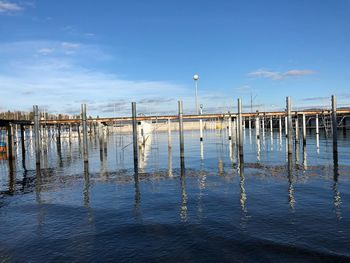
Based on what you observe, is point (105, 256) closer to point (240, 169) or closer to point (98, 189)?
point (98, 189)

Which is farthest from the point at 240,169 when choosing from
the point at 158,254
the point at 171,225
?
the point at 158,254

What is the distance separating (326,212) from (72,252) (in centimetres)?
861

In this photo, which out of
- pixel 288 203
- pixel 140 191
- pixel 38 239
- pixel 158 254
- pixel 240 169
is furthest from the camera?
pixel 240 169

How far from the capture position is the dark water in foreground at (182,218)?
29.5 feet

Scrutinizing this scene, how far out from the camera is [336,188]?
52.5 feet

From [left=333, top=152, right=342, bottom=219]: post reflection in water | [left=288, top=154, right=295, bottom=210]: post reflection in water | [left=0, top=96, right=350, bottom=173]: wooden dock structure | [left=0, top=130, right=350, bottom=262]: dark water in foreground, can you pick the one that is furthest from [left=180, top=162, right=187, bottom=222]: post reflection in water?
[left=0, top=96, right=350, bottom=173]: wooden dock structure

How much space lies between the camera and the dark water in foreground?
29.5ft

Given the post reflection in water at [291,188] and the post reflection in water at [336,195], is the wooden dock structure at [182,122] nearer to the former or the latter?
the post reflection in water at [291,188]

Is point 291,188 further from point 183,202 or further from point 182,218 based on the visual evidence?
point 182,218

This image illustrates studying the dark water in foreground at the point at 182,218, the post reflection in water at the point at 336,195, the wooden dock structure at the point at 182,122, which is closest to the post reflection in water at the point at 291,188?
the dark water in foreground at the point at 182,218

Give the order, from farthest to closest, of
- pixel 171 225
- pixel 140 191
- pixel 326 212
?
pixel 140 191 < pixel 326 212 < pixel 171 225

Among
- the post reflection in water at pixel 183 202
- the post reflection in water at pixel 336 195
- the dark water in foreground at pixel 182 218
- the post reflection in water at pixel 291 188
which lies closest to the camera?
the dark water in foreground at pixel 182 218

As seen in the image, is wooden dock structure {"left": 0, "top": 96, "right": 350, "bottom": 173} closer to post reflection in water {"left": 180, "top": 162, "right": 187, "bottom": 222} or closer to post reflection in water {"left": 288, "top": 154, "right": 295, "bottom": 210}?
post reflection in water {"left": 288, "top": 154, "right": 295, "bottom": 210}

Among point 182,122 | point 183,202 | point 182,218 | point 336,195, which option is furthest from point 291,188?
point 182,122
